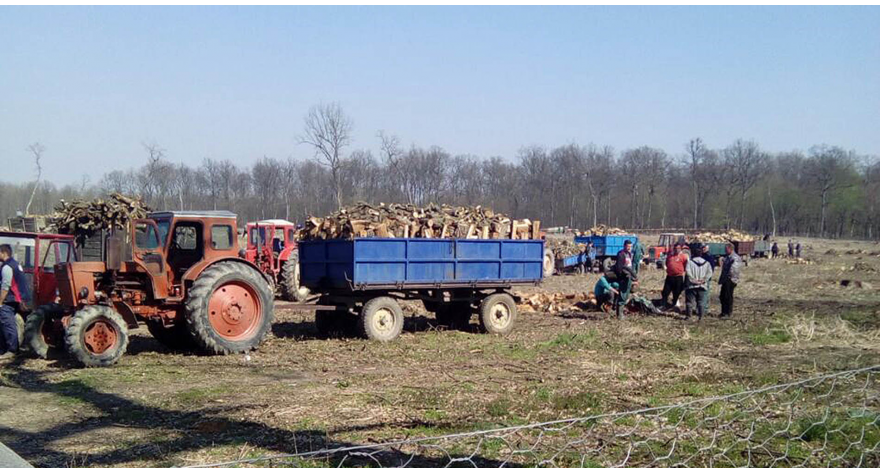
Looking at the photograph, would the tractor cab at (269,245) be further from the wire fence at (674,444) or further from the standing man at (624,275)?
the wire fence at (674,444)

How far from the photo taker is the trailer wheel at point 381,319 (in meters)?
11.5

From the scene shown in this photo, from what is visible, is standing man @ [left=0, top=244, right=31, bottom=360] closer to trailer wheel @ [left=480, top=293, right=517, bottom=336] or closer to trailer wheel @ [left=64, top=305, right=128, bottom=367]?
trailer wheel @ [left=64, top=305, right=128, bottom=367]

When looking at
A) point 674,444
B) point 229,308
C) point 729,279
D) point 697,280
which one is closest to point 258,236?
point 229,308

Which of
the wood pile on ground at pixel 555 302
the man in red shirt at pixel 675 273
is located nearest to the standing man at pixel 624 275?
the man in red shirt at pixel 675 273

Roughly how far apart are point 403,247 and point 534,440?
6.33m

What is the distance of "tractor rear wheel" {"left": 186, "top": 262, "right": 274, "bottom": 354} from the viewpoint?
32.1ft

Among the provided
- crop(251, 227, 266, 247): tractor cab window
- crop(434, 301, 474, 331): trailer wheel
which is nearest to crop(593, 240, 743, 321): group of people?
crop(434, 301, 474, 331): trailer wheel

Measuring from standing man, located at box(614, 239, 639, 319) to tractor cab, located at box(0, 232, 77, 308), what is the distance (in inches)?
400

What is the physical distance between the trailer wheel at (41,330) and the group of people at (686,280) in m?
10.3
